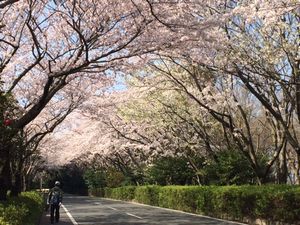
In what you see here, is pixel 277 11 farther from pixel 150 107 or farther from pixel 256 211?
pixel 150 107

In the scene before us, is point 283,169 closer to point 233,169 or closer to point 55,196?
point 233,169

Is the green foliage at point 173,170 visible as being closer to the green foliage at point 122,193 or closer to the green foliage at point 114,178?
the green foliage at point 122,193

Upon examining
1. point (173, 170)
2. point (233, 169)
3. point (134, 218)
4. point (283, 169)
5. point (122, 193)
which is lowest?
point (134, 218)

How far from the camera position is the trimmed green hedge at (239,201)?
12948 mm

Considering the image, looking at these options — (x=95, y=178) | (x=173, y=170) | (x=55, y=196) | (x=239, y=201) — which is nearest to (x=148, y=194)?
(x=173, y=170)

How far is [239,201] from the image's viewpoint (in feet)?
53.3

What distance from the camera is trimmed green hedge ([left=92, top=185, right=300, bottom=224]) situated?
1295 cm

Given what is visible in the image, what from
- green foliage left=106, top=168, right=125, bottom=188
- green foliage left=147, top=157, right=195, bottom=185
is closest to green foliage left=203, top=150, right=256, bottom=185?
green foliage left=147, top=157, right=195, bottom=185

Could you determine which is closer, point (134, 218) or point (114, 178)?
point (134, 218)

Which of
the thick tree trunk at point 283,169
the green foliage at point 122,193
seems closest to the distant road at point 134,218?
the thick tree trunk at point 283,169

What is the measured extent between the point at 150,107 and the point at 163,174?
20.7 ft

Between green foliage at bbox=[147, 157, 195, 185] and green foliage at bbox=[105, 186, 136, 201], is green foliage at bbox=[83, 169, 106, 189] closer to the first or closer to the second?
green foliage at bbox=[105, 186, 136, 201]

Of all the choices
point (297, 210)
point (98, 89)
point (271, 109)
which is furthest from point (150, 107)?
point (297, 210)

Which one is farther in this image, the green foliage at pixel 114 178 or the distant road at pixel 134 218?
the green foliage at pixel 114 178
